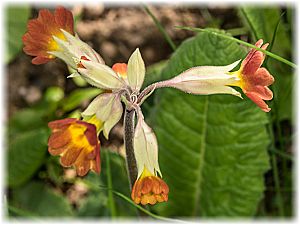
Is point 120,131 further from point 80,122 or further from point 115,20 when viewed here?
point 80,122

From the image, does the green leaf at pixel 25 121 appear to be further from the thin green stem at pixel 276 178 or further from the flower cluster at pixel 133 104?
the flower cluster at pixel 133 104

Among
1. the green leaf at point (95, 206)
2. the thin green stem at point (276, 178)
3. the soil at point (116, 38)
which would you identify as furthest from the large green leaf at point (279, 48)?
the green leaf at point (95, 206)

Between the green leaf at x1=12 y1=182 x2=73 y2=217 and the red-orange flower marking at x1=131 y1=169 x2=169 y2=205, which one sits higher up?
the red-orange flower marking at x1=131 y1=169 x2=169 y2=205

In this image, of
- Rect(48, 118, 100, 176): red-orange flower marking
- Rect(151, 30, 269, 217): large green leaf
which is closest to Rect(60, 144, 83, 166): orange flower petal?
Rect(48, 118, 100, 176): red-orange flower marking

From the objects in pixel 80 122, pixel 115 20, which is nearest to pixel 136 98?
pixel 80 122

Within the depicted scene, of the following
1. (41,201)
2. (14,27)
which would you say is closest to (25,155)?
(41,201)

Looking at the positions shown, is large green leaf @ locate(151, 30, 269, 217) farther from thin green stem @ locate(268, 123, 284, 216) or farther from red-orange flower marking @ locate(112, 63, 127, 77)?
red-orange flower marking @ locate(112, 63, 127, 77)
